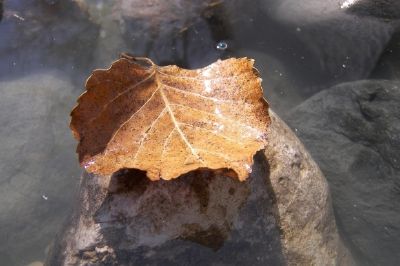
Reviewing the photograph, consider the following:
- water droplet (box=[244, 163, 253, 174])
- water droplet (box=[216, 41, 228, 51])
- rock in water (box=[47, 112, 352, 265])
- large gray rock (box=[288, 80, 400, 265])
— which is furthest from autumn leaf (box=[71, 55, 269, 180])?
water droplet (box=[216, 41, 228, 51])

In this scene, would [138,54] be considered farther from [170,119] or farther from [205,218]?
[205,218]

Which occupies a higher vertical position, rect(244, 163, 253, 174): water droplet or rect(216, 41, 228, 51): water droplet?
rect(244, 163, 253, 174): water droplet

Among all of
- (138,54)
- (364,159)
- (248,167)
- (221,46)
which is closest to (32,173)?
(138,54)

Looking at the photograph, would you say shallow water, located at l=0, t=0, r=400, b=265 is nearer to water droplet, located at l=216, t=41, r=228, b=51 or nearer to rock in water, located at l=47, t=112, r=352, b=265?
water droplet, located at l=216, t=41, r=228, b=51

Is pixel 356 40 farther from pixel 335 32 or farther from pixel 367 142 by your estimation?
pixel 367 142

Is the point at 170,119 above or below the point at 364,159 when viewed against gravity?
above

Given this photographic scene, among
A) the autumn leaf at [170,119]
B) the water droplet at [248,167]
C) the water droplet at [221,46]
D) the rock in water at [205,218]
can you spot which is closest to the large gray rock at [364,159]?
the rock in water at [205,218]

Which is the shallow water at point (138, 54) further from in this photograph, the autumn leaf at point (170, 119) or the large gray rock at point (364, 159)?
the autumn leaf at point (170, 119)

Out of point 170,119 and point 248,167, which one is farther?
Result: point 170,119
